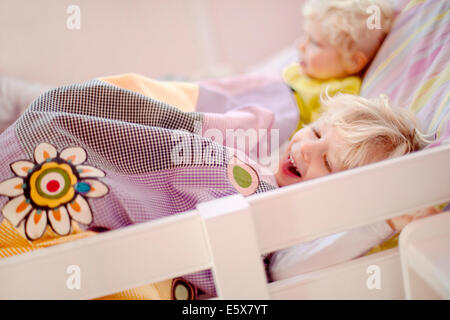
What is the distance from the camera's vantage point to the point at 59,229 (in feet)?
1.89

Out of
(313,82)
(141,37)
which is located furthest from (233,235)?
(141,37)

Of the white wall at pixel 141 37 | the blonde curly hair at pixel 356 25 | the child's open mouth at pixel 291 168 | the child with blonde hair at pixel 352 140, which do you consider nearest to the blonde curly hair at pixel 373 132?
the child with blonde hair at pixel 352 140

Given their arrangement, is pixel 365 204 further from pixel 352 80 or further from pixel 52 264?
pixel 352 80

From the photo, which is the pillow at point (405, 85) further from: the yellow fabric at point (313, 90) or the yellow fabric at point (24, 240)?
the yellow fabric at point (24, 240)

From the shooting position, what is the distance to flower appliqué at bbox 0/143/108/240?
575 millimetres

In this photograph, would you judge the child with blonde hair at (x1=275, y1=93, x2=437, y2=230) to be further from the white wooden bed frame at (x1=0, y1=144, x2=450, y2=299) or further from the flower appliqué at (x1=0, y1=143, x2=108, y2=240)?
the flower appliqué at (x1=0, y1=143, x2=108, y2=240)

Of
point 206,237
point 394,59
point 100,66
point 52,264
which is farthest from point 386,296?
point 100,66

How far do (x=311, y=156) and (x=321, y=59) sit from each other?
17.6 inches

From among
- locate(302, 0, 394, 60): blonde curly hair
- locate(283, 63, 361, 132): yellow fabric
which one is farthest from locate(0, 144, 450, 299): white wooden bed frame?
locate(302, 0, 394, 60): blonde curly hair

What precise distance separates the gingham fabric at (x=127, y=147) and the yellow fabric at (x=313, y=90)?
44 centimetres

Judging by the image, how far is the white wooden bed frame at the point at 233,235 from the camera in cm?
49

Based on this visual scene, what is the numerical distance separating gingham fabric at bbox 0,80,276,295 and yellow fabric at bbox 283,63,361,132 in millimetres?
438

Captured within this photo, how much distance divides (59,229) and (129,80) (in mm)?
344

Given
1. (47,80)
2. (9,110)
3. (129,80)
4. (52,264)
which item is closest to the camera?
(52,264)
